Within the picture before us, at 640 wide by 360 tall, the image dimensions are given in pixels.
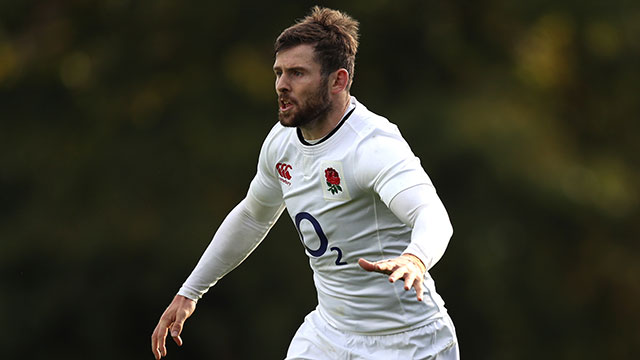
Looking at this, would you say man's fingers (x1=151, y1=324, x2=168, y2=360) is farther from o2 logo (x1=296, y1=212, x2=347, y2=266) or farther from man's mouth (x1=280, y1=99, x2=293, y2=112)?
man's mouth (x1=280, y1=99, x2=293, y2=112)

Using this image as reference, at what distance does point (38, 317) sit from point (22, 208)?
1575mm

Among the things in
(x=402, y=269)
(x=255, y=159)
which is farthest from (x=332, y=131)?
(x=255, y=159)

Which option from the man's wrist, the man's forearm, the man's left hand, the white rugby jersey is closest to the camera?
the man's left hand

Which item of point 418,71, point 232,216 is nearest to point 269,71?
point 418,71

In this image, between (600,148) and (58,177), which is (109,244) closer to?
(58,177)

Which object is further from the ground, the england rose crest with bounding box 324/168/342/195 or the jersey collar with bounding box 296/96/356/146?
the jersey collar with bounding box 296/96/356/146

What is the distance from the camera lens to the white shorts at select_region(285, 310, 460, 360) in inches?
224

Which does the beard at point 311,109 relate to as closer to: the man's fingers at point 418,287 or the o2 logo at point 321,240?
the o2 logo at point 321,240

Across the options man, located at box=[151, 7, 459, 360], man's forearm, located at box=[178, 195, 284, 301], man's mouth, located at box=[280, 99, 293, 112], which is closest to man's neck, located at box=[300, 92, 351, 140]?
man, located at box=[151, 7, 459, 360]

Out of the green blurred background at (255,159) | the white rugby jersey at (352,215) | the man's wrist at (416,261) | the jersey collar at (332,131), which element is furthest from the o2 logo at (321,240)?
the green blurred background at (255,159)

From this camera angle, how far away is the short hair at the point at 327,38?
5.71m

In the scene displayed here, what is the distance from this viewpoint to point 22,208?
17.2 metres

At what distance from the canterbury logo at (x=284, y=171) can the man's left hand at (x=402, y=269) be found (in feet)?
4.02

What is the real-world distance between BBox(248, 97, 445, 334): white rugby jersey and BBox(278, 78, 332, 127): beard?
0.37ft
